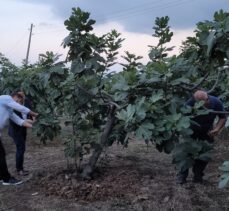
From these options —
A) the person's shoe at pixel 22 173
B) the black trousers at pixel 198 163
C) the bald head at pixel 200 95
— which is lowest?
the person's shoe at pixel 22 173

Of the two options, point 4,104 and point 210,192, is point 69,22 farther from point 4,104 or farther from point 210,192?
point 210,192

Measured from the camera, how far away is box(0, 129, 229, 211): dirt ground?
6023mm

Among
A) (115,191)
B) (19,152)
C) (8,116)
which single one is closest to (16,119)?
(8,116)

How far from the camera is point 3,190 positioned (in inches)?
274

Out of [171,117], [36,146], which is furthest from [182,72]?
[36,146]

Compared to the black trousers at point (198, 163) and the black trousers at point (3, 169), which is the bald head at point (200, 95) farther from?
A: the black trousers at point (3, 169)

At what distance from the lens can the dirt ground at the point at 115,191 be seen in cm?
602

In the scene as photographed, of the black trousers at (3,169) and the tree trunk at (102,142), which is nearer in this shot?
the tree trunk at (102,142)

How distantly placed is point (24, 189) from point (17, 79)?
15.2 ft

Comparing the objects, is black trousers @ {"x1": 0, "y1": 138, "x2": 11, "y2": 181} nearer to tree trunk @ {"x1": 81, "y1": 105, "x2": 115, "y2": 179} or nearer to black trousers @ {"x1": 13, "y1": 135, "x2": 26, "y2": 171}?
black trousers @ {"x1": 13, "y1": 135, "x2": 26, "y2": 171}

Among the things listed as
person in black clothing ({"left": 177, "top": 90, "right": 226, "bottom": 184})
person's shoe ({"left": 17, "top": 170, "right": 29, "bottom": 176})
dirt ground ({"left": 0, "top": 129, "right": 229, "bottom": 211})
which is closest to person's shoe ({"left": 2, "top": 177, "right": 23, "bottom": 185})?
dirt ground ({"left": 0, "top": 129, "right": 229, "bottom": 211})

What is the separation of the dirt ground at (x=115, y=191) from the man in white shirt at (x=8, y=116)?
0.25 meters

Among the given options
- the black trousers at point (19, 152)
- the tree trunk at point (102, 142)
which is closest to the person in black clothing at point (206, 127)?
the tree trunk at point (102, 142)

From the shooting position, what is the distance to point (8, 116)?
726 centimetres
